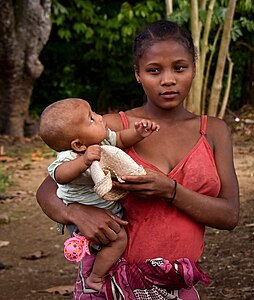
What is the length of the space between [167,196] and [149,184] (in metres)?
0.09

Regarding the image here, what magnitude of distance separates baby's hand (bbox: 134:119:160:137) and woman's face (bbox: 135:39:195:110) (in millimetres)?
119

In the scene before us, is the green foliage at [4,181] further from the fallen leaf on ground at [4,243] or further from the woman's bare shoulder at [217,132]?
the woman's bare shoulder at [217,132]

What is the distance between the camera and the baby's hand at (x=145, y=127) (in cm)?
245

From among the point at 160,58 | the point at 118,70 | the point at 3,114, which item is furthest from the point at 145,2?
the point at 160,58

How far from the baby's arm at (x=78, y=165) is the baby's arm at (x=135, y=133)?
5.9 inches

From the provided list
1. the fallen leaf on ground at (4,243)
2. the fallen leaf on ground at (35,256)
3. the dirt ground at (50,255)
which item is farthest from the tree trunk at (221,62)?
the fallen leaf on ground at (35,256)

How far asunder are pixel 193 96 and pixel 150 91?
7742 mm

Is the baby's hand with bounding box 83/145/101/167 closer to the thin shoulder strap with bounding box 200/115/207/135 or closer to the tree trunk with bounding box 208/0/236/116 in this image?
the thin shoulder strap with bounding box 200/115/207/135

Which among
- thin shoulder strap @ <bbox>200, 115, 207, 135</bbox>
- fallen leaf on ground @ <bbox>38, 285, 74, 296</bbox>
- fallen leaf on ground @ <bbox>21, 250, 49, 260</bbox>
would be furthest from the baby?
fallen leaf on ground @ <bbox>21, 250, 49, 260</bbox>

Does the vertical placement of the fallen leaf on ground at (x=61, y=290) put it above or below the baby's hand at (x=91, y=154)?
below

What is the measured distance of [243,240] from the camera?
5504 millimetres

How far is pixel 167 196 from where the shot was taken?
8.02ft

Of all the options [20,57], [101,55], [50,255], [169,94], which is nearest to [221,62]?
[20,57]

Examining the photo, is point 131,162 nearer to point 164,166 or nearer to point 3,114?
point 164,166
